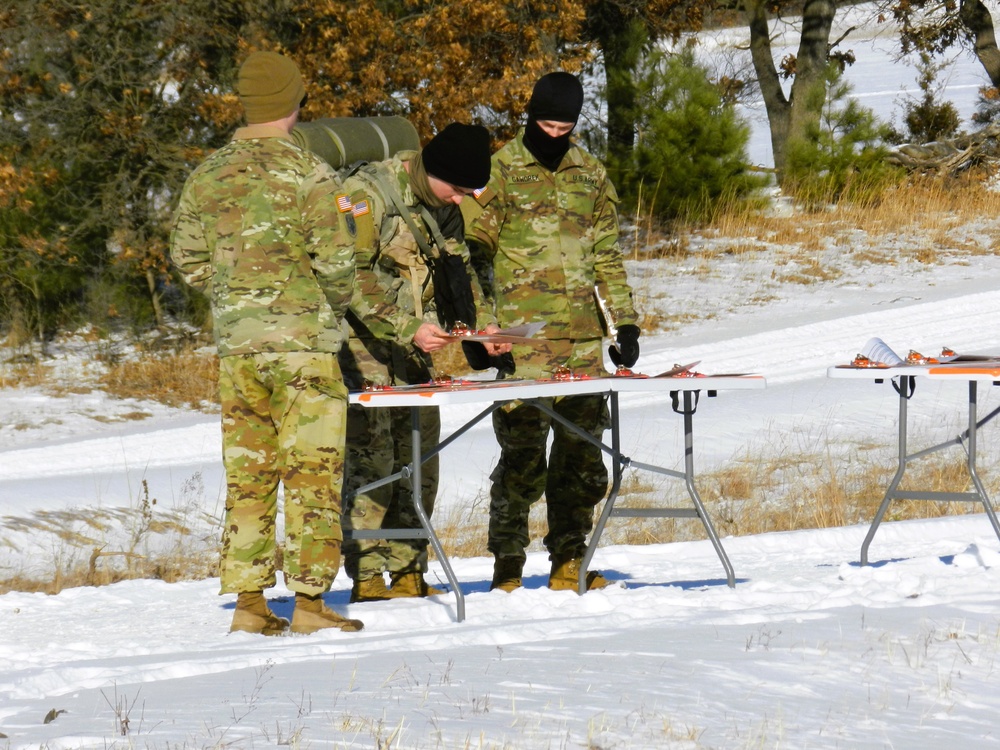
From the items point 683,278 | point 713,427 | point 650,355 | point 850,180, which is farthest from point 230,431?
point 850,180

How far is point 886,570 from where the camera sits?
691cm

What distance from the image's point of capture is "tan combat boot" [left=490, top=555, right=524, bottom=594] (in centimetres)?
702

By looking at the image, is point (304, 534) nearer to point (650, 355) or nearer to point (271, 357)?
point (271, 357)

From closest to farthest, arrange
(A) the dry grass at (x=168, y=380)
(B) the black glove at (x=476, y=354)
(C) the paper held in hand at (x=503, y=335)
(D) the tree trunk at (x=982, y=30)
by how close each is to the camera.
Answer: (C) the paper held in hand at (x=503, y=335) < (B) the black glove at (x=476, y=354) < (A) the dry grass at (x=168, y=380) < (D) the tree trunk at (x=982, y=30)

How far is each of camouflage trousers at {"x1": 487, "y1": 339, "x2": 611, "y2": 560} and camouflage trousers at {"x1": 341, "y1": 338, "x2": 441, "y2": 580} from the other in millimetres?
360

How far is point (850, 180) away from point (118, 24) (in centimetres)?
1045

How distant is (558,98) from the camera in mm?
6570

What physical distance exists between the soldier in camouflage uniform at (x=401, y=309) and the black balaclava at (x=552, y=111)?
33 cm

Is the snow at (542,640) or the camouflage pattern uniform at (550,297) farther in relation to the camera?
the camouflage pattern uniform at (550,297)

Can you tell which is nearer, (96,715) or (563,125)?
(96,715)

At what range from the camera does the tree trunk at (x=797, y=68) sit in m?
24.2

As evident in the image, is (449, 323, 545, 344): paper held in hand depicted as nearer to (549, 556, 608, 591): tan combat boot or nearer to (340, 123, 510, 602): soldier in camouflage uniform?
(340, 123, 510, 602): soldier in camouflage uniform

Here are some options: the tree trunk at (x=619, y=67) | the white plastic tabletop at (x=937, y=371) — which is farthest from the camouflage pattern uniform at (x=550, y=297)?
the tree trunk at (x=619, y=67)

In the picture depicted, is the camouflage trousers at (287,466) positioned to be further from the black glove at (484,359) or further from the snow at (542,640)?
the black glove at (484,359)
